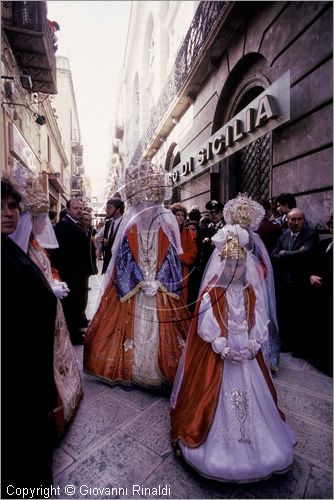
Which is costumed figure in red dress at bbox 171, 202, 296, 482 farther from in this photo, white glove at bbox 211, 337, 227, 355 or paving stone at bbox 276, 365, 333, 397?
paving stone at bbox 276, 365, 333, 397

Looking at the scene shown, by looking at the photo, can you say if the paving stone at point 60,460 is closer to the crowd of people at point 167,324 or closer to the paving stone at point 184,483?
the crowd of people at point 167,324

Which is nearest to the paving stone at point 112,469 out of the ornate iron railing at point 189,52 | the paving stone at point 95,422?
the paving stone at point 95,422

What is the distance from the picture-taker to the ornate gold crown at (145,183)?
3.21 metres

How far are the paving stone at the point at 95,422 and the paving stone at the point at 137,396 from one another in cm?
7

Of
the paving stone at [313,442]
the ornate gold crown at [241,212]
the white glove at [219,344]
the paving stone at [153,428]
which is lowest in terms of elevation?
the paving stone at [313,442]

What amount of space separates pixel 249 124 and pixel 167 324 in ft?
13.4

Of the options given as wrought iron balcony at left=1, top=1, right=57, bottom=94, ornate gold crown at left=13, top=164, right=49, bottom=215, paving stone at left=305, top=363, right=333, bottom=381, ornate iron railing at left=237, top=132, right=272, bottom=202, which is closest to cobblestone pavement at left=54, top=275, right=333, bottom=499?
paving stone at left=305, top=363, right=333, bottom=381

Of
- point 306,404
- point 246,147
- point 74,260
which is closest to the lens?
point 306,404

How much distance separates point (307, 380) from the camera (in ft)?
10.9

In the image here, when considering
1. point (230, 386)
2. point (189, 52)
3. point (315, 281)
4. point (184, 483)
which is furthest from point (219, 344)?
point (189, 52)

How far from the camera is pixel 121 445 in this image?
7.42ft

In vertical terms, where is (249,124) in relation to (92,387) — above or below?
above

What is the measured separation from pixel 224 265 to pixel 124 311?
1476 mm

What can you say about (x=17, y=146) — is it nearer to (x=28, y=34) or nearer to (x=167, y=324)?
(x=28, y=34)
